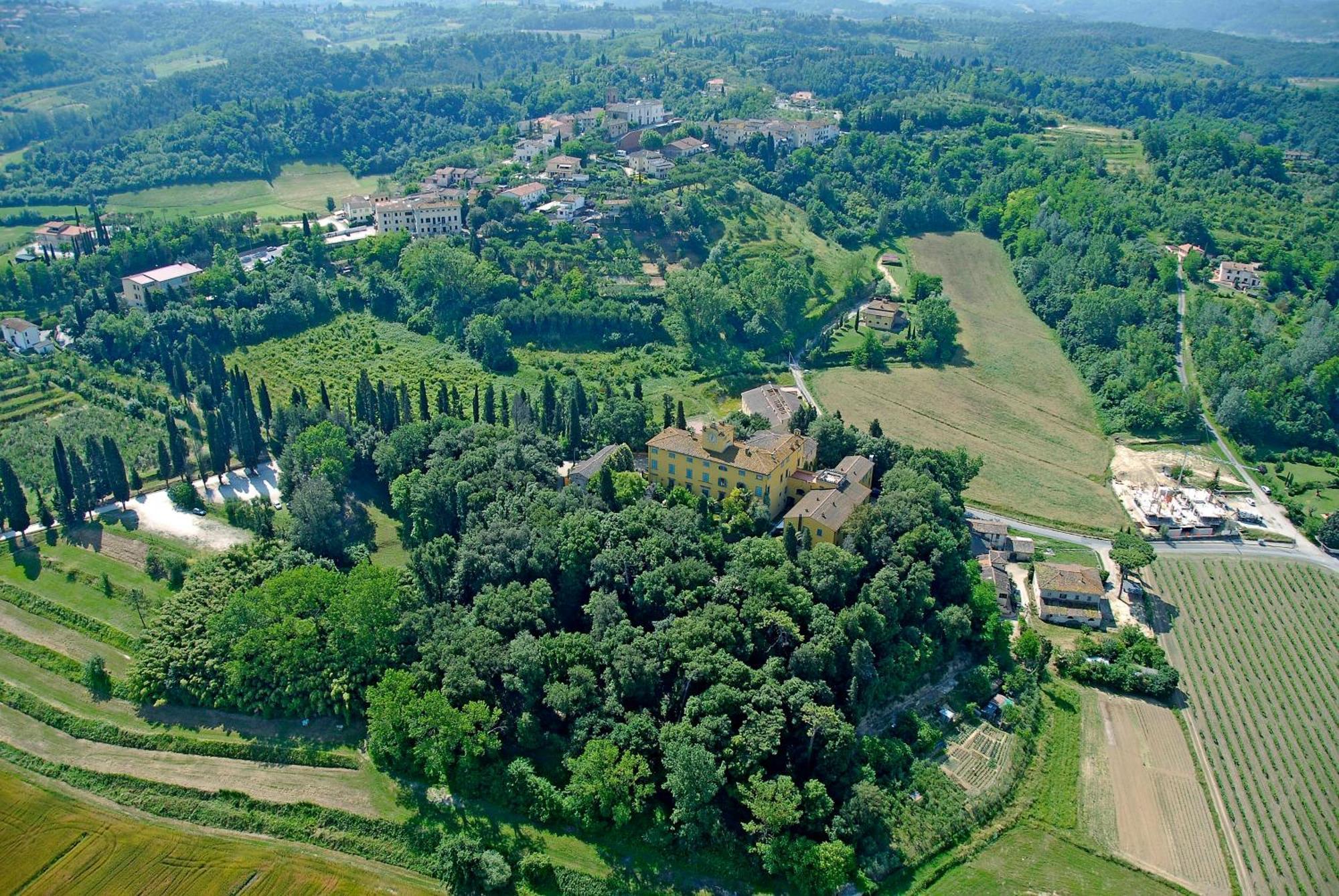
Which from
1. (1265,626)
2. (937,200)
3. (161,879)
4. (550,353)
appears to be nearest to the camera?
(161,879)

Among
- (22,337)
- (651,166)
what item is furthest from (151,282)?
(651,166)

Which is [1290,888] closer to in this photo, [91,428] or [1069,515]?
[1069,515]

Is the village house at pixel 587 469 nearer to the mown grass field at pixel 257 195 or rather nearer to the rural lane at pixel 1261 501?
the rural lane at pixel 1261 501

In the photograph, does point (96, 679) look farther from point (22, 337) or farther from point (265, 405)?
point (22, 337)

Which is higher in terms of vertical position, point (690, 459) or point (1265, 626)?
point (690, 459)

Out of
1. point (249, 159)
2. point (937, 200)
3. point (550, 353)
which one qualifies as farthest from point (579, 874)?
point (249, 159)

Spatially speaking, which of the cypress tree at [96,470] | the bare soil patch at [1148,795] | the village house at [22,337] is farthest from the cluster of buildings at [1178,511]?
the village house at [22,337]

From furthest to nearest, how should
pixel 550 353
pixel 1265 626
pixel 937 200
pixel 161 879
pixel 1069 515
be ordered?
pixel 937 200 < pixel 550 353 < pixel 1069 515 < pixel 1265 626 < pixel 161 879

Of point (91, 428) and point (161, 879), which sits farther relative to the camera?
point (91, 428)
